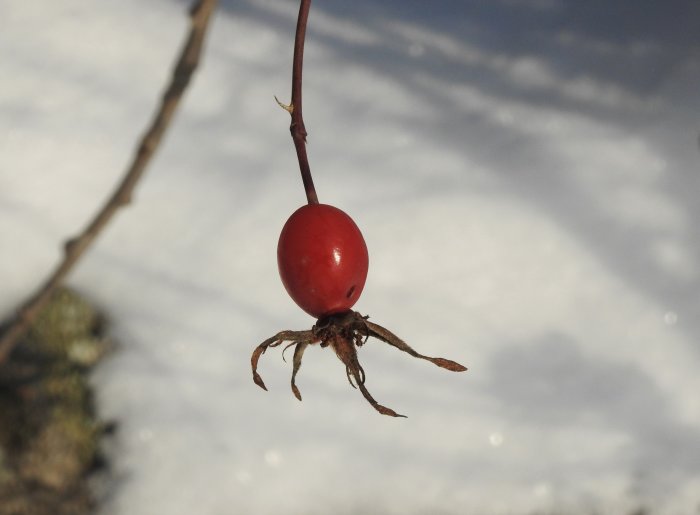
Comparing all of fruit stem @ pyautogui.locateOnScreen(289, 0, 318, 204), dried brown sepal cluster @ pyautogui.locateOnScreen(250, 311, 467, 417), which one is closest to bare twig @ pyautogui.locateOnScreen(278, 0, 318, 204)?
fruit stem @ pyautogui.locateOnScreen(289, 0, 318, 204)

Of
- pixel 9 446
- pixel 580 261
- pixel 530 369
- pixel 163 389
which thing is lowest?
pixel 9 446

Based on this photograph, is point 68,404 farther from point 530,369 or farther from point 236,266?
point 530,369

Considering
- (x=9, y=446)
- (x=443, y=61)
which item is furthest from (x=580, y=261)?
(x=9, y=446)

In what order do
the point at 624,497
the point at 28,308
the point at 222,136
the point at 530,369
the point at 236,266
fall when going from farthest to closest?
the point at 222,136, the point at 236,266, the point at 530,369, the point at 624,497, the point at 28,308

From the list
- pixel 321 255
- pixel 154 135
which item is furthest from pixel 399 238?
pixel 321 255

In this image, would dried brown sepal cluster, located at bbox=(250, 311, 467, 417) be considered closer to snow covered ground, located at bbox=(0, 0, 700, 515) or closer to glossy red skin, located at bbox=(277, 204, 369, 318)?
glossy red skin, located at bbox=(277, 204, 369, 318)

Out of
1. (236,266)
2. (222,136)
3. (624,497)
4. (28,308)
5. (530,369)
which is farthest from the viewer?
(222,136)

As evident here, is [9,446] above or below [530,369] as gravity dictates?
below
